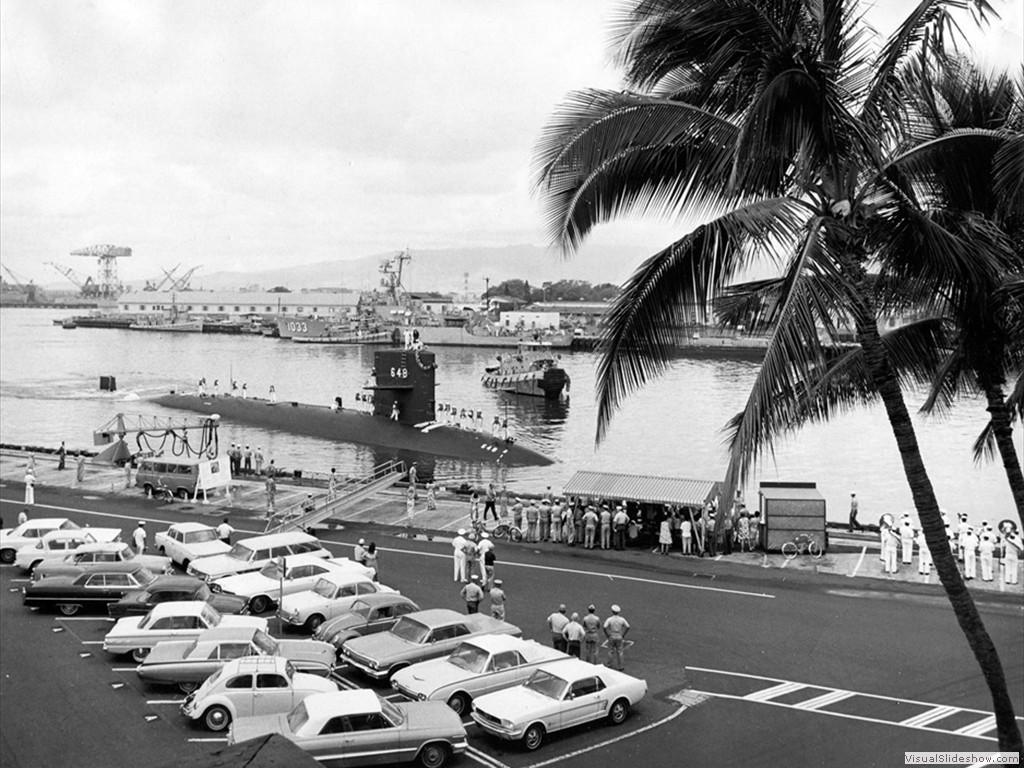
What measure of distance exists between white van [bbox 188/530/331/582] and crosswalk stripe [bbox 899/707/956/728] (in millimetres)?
13334

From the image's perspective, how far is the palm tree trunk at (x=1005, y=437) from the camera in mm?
9734

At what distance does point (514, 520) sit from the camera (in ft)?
92.9

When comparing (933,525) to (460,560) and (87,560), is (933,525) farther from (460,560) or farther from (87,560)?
(87,560)

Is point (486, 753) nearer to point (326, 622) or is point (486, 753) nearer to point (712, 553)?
point (326, 622)

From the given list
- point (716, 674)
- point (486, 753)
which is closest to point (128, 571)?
point (486, 753)

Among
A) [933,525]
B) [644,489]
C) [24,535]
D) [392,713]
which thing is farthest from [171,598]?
[933,525]

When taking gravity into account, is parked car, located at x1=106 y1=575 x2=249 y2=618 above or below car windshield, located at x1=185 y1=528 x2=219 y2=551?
below

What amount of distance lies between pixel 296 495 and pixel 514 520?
32.2 feet

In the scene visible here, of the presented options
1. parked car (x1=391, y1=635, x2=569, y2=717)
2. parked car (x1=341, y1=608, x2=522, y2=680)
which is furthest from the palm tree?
parked car (x1=341, y1=608, x2=522, y2=680)

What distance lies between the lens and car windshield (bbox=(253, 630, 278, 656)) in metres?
15.1

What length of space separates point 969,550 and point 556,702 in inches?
524

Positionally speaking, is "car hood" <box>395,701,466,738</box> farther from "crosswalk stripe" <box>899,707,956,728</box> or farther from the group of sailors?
the group of sailors

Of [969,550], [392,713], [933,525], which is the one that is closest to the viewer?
[933,525]

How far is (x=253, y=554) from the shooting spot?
21.8m
